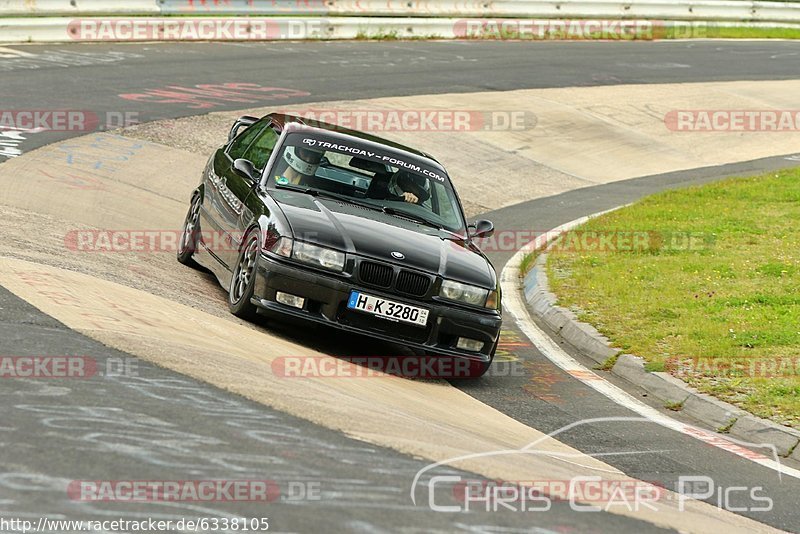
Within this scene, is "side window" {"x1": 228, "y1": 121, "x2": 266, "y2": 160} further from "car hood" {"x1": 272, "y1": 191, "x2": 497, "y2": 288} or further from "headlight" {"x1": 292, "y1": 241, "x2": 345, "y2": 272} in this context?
"headlight" {"x1": 292, "y1": 241, "x2": 345, "y2": 272}

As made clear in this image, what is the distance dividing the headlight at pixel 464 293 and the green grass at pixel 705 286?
168 cm

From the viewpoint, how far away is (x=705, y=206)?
17234 mm

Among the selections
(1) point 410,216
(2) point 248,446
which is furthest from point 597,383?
(2) point 248,446

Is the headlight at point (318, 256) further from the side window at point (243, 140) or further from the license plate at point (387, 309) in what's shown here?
the side window at point (243, 140)

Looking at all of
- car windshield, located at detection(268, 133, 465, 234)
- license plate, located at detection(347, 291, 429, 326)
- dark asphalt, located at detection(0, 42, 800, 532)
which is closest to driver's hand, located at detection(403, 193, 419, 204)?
car windshield, located at detection(268, 133, 465, 234)

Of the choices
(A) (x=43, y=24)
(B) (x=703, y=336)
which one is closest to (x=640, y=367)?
(B) (x=703, y=336)

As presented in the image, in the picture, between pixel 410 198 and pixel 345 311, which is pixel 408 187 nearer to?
pixel 410 198

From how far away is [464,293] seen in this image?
30.0 ft

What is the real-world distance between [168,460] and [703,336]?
248 inches

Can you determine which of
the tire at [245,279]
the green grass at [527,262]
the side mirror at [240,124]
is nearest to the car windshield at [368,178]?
the tire at [245,279]

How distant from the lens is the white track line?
26.9 ft

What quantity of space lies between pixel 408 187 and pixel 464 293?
1597 mm

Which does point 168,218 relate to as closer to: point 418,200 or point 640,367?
point 418,200

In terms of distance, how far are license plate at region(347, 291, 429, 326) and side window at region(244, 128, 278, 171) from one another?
82.0 inches
